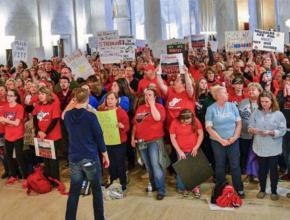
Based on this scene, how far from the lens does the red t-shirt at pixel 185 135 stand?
7305 millimetres

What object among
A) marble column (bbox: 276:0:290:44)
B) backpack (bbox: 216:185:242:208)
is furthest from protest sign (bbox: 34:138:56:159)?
marble column (bbox: 276:0:290:44)

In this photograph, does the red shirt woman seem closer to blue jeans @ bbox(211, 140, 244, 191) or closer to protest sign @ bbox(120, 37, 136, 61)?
blue jeans @ bbox(211, 140, 244, 191)

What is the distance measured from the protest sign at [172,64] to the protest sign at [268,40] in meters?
2.96

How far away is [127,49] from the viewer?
1176 centimetres

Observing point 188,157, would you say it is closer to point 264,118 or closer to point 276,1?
point 264,118

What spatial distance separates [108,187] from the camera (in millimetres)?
7828

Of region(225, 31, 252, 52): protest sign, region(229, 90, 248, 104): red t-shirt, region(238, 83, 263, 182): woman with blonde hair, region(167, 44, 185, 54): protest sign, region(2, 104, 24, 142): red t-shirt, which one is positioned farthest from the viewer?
region(225, 31, 252, 52): protest sign

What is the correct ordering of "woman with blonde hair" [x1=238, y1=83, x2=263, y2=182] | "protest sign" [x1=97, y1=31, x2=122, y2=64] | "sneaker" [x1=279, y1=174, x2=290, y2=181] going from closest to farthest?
"woman with blonde hair" [x1=238, y1=83, x2=263, y2=182] → "sneaker" [x1=279, y1=174, x2=290, y2=181] → "protest sign" [x1=97, y1=31, x2=122, y2=64]

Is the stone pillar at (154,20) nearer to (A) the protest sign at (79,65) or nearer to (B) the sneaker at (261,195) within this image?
(A) the protest sign at (79,65)

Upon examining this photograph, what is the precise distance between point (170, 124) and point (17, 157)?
2.96 meters

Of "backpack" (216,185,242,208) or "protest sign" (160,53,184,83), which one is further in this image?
"protest sign" (160,53,184,83)

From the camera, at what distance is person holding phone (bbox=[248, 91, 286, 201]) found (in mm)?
6879

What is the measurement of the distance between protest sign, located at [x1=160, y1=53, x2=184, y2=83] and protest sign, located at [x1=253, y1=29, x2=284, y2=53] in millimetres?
2961

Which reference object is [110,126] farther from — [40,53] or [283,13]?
[283,13]
